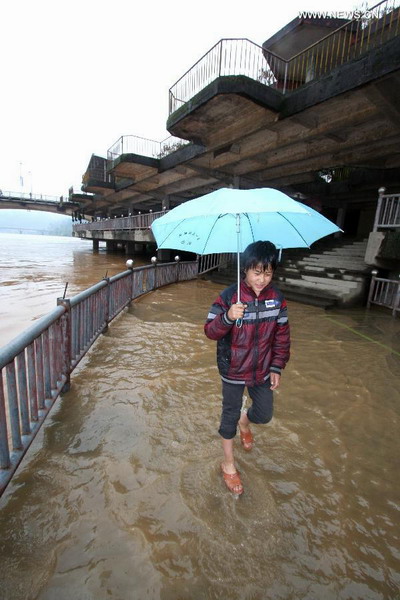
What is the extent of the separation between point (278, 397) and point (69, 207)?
5324 centimetres

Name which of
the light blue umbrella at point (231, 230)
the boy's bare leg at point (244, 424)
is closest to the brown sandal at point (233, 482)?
the boy's bare leg at point (244, 424)

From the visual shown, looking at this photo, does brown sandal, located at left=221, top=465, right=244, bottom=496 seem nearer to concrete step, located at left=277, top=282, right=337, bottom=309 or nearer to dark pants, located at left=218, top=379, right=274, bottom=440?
dark pants, located at left=218, top=379, right=274, bottom=440

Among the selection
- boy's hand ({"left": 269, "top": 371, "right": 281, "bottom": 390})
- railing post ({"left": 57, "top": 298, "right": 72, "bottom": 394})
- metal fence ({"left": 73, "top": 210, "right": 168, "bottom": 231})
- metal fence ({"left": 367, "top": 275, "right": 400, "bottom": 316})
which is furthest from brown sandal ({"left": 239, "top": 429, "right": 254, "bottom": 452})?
metal fence ({"left": 73, "top": 210, "right": 168, "bottom": 231})

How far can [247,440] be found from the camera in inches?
100

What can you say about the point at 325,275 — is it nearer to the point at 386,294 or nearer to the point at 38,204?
the point at 386,294

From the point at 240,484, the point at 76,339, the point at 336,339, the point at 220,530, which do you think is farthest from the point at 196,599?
the point at 336,339

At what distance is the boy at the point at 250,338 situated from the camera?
1914mm

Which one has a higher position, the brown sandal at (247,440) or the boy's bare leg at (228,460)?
the boy's bare leg at (228,460)

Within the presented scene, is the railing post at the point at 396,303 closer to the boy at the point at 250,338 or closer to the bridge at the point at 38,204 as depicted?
the boy at the point at 250,338

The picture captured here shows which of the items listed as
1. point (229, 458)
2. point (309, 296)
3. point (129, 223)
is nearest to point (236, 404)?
point (229, 458)

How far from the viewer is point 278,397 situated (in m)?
3.42

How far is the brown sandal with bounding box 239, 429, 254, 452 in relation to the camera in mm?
2525

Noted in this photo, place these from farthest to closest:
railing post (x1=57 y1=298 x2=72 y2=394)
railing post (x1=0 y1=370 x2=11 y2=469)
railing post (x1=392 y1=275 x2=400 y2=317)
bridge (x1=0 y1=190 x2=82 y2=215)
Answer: bridge (x1=0 y1=190 x2=82 y2=215) < railing post (x1=392 y1=275 x2=400 y2=317) < railing post (x1=57 y1=298 x2=72 y2=394) < railing post (x1=0 y1=370 x2=11 y2=469)

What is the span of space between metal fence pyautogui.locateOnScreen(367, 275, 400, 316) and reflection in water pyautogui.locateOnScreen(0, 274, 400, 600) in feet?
14.8
